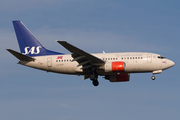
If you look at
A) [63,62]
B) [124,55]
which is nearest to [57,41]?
[63,62]

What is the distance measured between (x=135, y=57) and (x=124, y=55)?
1.58m

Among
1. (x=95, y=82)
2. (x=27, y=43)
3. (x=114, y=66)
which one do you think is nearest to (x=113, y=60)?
(x=114, y=66)

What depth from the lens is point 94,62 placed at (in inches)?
1736

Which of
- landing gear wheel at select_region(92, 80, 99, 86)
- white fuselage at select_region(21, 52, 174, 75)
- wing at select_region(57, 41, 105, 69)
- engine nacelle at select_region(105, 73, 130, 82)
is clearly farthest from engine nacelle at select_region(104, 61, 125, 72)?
engine nacelle at select_region(105, 73, 130, 82)

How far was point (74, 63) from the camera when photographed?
45438 millimetres

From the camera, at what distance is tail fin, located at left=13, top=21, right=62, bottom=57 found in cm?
4788

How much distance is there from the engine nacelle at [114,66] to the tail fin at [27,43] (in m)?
8.51

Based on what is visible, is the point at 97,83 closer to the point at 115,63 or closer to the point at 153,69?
the point at 115,63

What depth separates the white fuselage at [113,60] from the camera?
144ft

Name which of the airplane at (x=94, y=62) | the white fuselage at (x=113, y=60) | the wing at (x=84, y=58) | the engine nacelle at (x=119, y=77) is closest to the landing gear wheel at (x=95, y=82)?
the airplane at (x=94, y=62)

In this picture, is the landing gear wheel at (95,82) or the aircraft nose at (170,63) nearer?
the aircraft nose at (170,63)

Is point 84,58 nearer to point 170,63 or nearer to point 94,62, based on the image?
point 94,62

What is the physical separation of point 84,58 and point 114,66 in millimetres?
4247

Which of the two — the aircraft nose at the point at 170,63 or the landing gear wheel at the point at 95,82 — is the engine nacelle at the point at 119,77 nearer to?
the landing gear wheel at the point at 95,82
